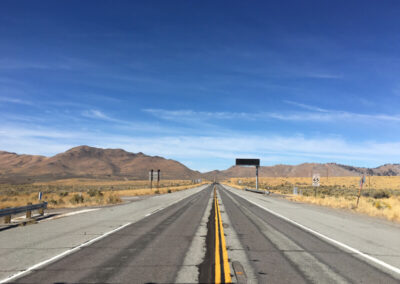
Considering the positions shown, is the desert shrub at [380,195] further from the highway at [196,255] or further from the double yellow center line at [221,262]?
the double yellow center line at [221,262]

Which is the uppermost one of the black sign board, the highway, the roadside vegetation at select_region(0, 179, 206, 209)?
the black sign board

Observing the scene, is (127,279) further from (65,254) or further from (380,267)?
(380,267)

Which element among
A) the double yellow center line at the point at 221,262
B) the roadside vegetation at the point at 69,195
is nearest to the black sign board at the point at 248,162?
the roadside vegetation at the point at 69,195

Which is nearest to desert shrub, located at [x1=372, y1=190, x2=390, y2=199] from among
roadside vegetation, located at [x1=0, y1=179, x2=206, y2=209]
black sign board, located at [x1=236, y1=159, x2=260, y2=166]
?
roadside vegetation, located at [x1=0, y1=179, x2=206, y2=209]

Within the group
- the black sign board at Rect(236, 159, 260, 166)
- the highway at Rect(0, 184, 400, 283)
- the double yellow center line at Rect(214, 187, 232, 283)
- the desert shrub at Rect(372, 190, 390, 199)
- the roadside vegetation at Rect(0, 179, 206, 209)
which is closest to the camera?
the double yellow center line at Rect(214, 187, 232, 283)

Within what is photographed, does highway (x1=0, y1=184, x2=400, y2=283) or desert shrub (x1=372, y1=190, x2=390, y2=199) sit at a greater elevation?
desert shrub (x1=372, y1=190, x2=390, y2=199)

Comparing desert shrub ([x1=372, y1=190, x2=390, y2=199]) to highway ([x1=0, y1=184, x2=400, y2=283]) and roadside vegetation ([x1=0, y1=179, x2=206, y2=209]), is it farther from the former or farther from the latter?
roadside vegetation ([x1=0, y1=179, x2=206, y2=209])

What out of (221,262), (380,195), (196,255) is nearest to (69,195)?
(196,255)

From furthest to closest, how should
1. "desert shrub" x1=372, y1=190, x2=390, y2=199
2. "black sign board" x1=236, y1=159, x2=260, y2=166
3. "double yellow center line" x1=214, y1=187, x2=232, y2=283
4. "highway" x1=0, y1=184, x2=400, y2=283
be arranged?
1. "black sign board" x1=236, y1=159, x2=260, y2=166
2. "desert shrub" x1=372, y1=190, x2=390, y2=199
3. "highway" x1=0, y1=184, x2=400, y2=283
4. "double yellow center line" x1=214, y1=187, x2=232, y2=283

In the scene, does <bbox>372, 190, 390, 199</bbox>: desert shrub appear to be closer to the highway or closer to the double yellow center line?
the highway

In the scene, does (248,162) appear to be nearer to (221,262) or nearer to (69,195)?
(69,195)

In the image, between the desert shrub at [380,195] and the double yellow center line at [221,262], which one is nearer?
the double yellow center line at [221,262]

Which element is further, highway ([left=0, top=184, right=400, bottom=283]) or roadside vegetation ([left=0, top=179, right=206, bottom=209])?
roadside vegetation ([left=0, top=179, right=206, bottom=209])

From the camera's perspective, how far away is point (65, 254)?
25.4 feet
